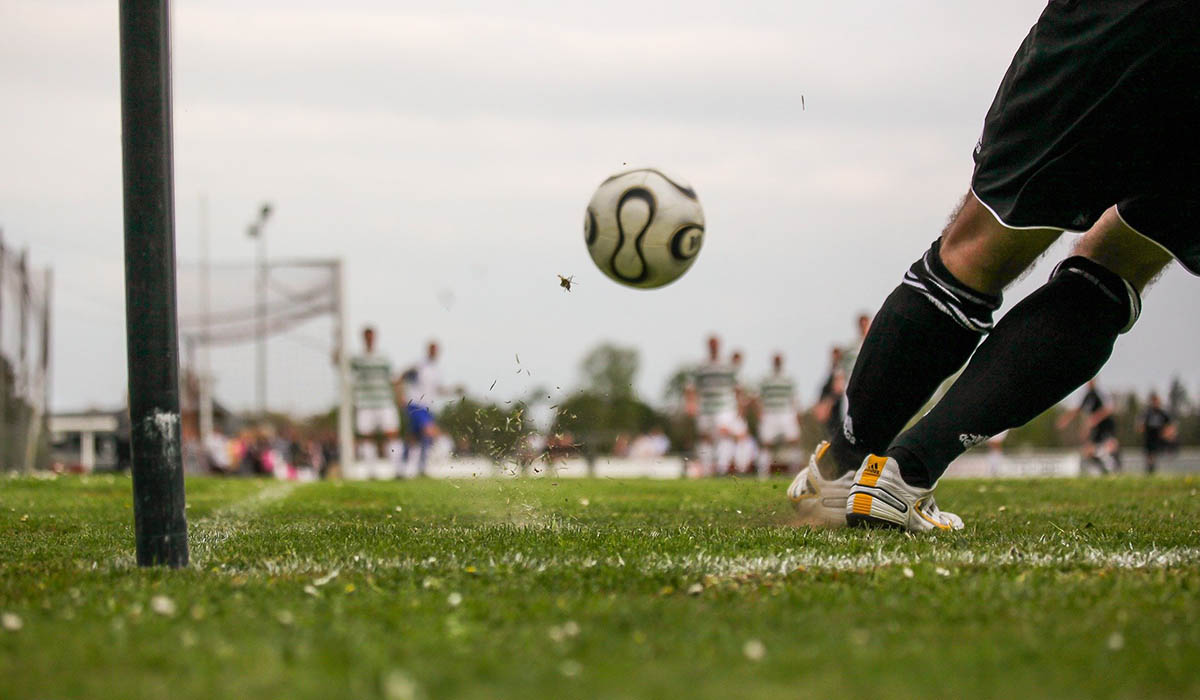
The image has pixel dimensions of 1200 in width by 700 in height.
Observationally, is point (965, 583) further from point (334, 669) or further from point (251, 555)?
point (251, 555)

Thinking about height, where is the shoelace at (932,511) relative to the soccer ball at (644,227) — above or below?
below

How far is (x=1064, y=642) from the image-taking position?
6.90 ft

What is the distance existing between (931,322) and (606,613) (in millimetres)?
2133

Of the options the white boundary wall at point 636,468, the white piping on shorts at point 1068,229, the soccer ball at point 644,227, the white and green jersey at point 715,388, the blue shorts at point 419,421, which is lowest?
the white boundary wall at point 636,468

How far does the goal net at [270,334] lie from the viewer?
21391 millimetres

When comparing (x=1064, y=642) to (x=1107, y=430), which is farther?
(x=1107, y=430)

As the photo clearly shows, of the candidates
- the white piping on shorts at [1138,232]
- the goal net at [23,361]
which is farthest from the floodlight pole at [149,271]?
the goal net at [23,361]

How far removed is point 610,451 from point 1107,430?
972 inches

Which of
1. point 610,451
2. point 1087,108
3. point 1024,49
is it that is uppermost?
point 1024,49

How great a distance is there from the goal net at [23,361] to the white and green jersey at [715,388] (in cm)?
955

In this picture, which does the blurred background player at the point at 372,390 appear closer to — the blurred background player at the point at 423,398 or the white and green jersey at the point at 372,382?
the white and green jersey at the point at 372,382

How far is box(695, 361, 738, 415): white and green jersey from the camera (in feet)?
63.6

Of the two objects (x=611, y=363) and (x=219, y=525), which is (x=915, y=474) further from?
(x=611, y=363)

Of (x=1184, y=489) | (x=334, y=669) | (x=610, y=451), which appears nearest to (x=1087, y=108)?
(x=334, y=669)
